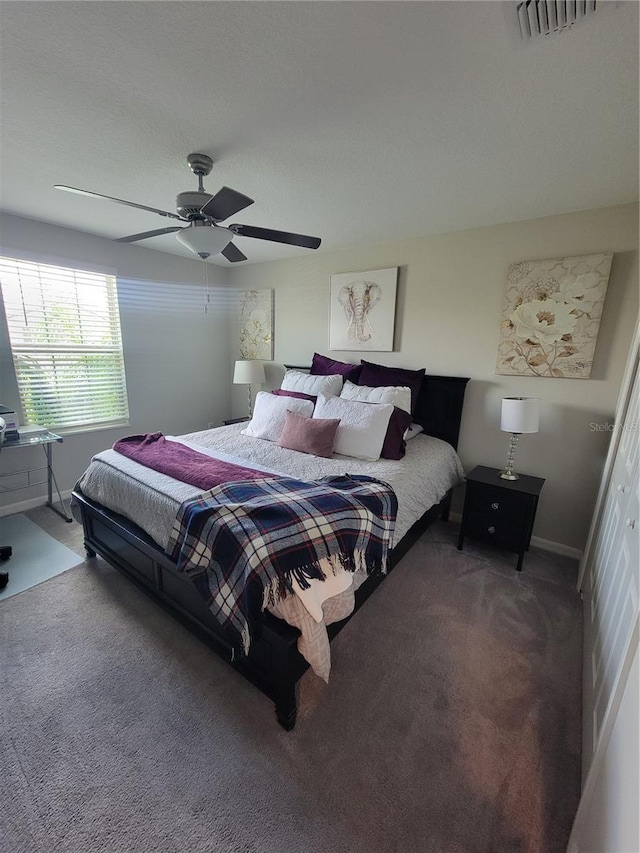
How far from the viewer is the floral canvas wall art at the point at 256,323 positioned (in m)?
4.05

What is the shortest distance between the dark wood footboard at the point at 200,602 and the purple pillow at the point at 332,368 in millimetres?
1426

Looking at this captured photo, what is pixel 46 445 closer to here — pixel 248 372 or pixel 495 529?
→ pixel 248 372

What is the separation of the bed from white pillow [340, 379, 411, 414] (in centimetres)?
33

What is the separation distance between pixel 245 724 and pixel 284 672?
315mm

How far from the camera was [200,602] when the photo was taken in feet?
5.49

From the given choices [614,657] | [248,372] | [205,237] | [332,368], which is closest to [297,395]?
[332,368]

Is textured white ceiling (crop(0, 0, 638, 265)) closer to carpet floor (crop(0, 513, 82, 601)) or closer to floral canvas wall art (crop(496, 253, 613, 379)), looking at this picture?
Result: floral canvas wall art (crop(496, 253, 613, 379))

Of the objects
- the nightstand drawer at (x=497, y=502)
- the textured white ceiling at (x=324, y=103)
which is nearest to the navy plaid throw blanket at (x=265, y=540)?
the nightstand drawer at (x=497, y=502)

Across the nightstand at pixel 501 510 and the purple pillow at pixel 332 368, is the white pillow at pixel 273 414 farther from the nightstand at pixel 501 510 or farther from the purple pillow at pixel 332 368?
the nightstand at pixel 501 510

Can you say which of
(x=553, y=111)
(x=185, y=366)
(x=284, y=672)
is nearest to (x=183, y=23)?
(x=553, y=111)

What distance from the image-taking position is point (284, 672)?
4.46 ft

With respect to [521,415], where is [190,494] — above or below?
below

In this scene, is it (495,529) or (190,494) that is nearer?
(190,494)

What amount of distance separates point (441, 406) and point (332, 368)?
109cm
